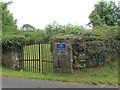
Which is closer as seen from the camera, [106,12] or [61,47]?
[61,47]

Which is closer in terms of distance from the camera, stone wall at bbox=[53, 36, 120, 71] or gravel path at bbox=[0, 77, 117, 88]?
gravel path at bbox=[0, 77, 117, 88]

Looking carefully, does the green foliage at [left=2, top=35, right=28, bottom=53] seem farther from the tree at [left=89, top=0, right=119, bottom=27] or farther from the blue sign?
the tree at [left=89, top=0, right=119, bottom=27]

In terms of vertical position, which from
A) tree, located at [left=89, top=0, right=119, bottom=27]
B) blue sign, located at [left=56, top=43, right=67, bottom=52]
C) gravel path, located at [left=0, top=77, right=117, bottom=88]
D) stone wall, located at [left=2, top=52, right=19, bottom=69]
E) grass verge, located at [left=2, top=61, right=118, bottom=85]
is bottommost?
gravel path, located at [left=0, top=77, right=117, bottom=88]

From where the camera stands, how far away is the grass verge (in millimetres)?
9961

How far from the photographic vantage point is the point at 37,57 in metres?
13.3

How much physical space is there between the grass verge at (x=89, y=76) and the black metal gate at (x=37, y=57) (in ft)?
3.91

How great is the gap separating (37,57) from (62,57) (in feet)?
7.83

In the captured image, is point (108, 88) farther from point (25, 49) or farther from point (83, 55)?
point (25, 49)

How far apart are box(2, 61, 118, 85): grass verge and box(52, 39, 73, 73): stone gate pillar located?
31 centimetres

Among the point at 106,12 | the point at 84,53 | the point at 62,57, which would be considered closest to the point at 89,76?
the point at 84,53

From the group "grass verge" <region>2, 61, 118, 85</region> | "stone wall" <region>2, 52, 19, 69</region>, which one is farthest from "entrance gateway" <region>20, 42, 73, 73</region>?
"grass verge" <region>2, 61, 118, 85</region>

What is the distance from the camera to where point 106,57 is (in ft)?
38.0

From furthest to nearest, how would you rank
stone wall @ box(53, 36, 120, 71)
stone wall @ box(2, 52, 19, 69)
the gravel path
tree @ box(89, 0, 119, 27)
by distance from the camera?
tree @ box(89, 0, 119, 27) < stone wall @ box(2, 52, 19, 69) < stone wall @ box(53, 36, 120, 71) < the gravel path

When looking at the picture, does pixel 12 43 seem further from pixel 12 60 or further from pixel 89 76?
pixel 89 76
